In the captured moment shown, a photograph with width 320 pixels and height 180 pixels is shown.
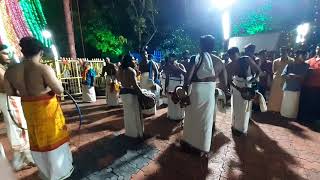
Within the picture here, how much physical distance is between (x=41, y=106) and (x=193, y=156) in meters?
2.81

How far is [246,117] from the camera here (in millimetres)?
5582

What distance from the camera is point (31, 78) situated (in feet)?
10.2

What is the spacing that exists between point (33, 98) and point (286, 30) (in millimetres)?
19126

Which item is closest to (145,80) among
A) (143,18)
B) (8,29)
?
(8,29)

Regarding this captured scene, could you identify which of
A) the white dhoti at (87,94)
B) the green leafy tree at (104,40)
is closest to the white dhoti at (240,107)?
the white dhoti at (87,94)

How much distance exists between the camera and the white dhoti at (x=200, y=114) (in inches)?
169

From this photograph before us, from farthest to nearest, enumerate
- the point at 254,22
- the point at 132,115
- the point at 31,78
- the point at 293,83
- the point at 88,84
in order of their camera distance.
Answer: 1. the point at 254,22
2. the point at 88,84
3. the point at 293,83
4. the point at 132,115
5. the point at 31,78

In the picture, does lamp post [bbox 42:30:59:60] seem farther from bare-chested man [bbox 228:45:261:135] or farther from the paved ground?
bare-chested man [bbox 228:45:261:135]

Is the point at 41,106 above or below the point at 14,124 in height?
above

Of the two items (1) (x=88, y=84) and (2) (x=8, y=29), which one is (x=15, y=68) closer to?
(1) (x=88, y=84)

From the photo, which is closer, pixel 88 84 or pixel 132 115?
Result: pixel 132 115

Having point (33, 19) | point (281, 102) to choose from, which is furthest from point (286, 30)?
point (33, 19)

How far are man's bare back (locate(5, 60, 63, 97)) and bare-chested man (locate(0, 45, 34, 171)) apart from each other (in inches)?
35.5

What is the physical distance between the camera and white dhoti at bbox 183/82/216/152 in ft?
14.1
